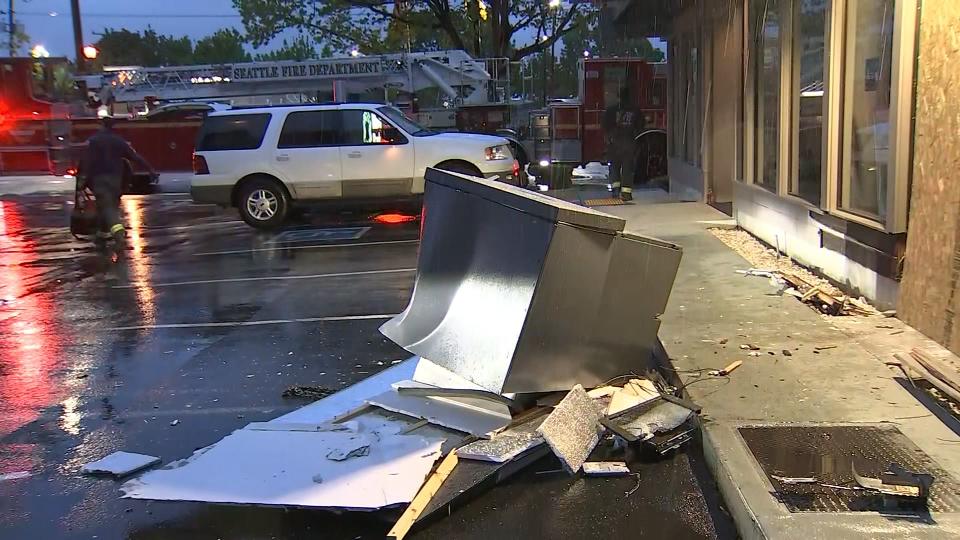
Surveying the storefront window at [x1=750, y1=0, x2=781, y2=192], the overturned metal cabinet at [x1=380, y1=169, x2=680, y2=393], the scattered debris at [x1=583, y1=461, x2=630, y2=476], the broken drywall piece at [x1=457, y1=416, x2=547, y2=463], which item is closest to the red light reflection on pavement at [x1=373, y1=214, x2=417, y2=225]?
the storefront window at [x1=750, y1=0, x2=781, y2=192]

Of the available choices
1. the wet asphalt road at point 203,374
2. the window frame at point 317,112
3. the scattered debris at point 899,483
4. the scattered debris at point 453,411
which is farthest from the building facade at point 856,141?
the window frame at point 317,112

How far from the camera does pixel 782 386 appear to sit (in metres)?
4.90

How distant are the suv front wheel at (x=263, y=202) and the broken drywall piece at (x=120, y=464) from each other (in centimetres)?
1071

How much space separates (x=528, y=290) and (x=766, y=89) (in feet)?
21.9

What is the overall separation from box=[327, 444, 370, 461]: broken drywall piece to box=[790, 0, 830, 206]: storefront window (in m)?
5.32

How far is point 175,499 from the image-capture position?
405 centimetres

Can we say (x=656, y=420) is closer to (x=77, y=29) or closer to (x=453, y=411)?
(x=453, y=411)

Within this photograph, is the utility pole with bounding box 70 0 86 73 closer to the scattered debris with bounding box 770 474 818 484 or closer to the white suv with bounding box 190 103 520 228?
the white suv with bounding box 190 103 520 228

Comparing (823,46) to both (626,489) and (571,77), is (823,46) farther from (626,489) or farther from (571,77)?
(571,77)

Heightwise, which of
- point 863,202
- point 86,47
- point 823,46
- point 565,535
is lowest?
point 565,535

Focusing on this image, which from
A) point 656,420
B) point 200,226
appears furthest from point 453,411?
point 200,226

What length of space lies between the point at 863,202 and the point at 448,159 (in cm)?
902

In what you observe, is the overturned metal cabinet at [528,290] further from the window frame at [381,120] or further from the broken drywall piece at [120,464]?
the window frame at [381,120]

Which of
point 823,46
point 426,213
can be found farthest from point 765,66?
point 426,213
